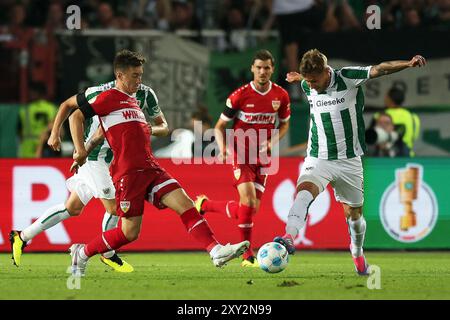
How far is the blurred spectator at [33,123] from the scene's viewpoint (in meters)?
15.3

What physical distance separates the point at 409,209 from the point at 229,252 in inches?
203

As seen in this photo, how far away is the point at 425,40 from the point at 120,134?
7612 millimetres

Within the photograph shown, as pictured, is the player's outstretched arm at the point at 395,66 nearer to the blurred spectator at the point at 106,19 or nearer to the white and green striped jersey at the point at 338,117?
the white and green striped jersey at the point at 338,117

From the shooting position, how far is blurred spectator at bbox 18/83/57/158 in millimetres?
15289

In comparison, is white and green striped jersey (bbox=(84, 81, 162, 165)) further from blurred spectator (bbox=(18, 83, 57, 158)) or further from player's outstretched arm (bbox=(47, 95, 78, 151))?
blurred spectator (bbox=(18, 83, 57, 158))

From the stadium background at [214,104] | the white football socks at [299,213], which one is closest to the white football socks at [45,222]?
the stadium background at [214,104]

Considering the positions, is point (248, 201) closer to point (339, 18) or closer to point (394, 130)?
point (394, 130)

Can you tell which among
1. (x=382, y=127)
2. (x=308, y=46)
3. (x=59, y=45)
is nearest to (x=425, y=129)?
(x=382, y=127)

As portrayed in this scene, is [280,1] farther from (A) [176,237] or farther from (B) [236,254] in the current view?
(B) [236,254]

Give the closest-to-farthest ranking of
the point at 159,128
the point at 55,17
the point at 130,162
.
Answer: the point at 130,162 → the point at 159,128 → the point at 55,17

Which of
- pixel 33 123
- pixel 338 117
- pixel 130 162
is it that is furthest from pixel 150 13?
pixel 130 162

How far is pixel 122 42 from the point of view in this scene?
15570 mm

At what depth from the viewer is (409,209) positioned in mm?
13070

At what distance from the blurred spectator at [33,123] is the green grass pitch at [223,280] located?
3.45 metres
